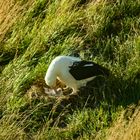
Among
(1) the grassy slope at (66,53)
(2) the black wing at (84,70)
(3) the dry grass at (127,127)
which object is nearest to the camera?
(3) the dry grass at (127,127)

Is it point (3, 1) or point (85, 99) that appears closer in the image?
point (85, 99)

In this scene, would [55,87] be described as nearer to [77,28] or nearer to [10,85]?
[10,85]

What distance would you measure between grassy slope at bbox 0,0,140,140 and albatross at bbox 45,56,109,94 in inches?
6.3

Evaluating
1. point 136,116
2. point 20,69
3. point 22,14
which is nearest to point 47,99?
point 20,69

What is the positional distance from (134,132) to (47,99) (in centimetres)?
169

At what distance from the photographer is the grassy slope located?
8555mm

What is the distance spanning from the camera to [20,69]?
9.71 meters

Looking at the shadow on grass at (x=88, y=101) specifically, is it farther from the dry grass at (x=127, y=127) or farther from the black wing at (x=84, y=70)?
the dry grass at (x=127, y=127)

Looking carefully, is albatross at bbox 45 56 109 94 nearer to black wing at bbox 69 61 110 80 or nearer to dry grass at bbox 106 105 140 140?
black wing at bbox 69 61 110 80

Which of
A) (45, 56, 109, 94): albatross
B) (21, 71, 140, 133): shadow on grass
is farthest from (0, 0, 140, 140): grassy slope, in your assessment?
(45, 56, 109, 94): albatross

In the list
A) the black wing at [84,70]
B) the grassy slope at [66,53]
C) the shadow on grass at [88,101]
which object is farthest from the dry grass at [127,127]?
the black wing at [84,70]

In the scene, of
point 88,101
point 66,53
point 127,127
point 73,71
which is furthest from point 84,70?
point 127,127

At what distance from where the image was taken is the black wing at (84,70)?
8.84m

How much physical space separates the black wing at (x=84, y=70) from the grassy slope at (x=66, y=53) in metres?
0.20
